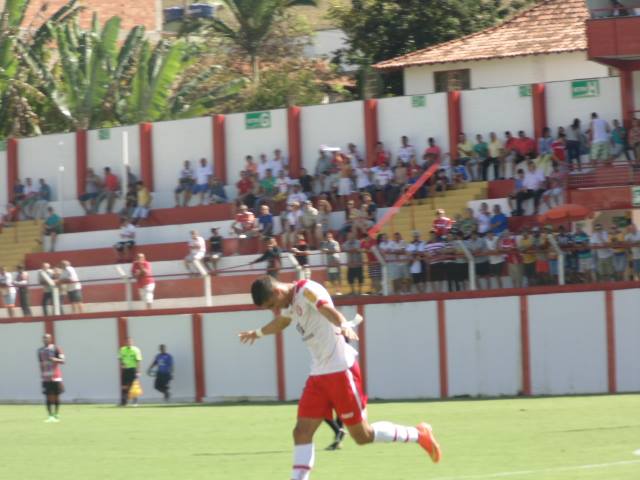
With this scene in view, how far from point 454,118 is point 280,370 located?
8.60 m

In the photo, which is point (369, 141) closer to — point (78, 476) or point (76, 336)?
point (76, 336)

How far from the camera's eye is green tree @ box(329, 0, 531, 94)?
4950 centimetres

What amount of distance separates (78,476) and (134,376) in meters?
15.3

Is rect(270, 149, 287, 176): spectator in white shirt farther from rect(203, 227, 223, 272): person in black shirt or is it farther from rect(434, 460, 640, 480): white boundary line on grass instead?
rect(434, 460, 640, 480): white boundary line on grass

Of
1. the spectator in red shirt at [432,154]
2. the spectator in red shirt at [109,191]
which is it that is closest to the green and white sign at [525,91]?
the spectator in red shirt at [432,154]

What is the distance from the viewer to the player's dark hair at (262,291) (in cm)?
1130

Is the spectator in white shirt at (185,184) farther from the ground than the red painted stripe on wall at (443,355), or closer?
farther from the ground

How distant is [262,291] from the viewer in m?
11.3

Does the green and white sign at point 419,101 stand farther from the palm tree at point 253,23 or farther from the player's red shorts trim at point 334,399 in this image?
the player's red shorts trim at point 334,399

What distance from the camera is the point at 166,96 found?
4569 cm

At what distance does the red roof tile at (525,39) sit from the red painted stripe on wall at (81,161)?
402 inches

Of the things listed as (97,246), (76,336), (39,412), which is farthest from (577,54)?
(39,412)

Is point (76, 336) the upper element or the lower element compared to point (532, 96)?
lower

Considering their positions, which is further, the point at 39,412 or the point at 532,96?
the point at 532,96
